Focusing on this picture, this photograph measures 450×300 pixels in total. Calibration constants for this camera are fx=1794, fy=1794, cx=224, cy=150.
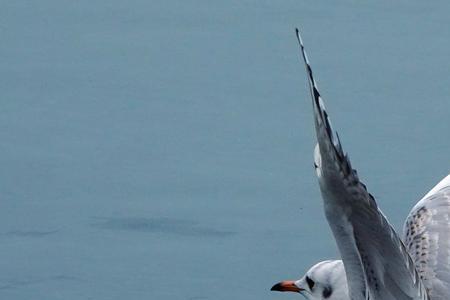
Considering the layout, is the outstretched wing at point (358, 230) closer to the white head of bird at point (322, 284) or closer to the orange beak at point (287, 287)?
the white head of bird at point (322, 284)

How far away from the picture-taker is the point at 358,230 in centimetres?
478

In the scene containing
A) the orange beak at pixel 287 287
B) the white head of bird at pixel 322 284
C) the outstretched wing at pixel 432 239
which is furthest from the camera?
the orange beak at pixel 287 287

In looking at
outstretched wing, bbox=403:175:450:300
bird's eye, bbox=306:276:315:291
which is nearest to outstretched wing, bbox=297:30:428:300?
outstretched wing, bbox=403:175:450:300

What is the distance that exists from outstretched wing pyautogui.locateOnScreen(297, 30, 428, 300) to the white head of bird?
0.54 meters

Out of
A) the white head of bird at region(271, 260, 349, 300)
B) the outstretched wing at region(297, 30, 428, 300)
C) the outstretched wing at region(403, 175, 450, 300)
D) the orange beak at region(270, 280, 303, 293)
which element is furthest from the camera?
the orange beak at region(270, 280, 303, 293)

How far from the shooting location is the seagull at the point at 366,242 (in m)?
4.42

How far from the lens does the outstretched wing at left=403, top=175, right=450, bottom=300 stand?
563 centimetres

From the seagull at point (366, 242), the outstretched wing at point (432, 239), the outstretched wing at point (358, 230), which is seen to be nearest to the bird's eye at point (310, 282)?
the seagull at point (366, 242)

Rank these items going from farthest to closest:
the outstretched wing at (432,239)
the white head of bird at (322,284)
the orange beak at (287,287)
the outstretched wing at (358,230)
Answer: the orange beak at (287,287) < the white head of bird at (322,284) < the outstretched wing at (432,239) < the outstretched wing at (358,230)

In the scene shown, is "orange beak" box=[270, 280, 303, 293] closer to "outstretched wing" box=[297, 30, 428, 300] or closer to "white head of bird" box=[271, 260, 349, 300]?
"white head of bird" box=[271, 260, 349, 300]

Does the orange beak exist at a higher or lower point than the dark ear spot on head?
higher

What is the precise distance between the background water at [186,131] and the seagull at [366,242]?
38 centimetres

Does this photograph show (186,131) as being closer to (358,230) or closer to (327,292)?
(327,292)

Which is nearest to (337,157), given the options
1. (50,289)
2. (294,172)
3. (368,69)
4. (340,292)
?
(340,292)
